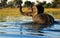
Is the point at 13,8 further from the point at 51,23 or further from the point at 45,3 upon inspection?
the point at 51,23

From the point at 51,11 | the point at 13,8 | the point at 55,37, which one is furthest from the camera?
the point at 51,11

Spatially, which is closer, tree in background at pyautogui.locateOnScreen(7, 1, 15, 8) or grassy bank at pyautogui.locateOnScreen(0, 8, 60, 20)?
tree in background at pyautogui.locateOnScreen(7, 1, 15, 8)

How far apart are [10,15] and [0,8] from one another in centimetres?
57

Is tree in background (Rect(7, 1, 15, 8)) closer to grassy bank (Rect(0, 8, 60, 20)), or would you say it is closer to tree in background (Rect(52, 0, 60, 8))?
grassy bank (Rect(0, 8, 60, 20))

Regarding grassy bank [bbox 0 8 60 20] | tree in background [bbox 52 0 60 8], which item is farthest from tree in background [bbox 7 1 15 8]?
tree in background [bbox 52 0 60 8]

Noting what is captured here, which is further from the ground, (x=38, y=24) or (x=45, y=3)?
(x=45, y=3)

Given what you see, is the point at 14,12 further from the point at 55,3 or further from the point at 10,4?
the point at 55,3

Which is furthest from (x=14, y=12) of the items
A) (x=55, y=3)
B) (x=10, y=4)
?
(x=55, y=3)

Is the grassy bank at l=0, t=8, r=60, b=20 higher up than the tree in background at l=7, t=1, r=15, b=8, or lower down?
lower down

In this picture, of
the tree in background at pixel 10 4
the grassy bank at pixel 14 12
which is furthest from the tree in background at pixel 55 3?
the tree in background at pixel 10 4

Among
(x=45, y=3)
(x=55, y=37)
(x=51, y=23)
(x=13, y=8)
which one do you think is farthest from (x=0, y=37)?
(x=45, y=3)

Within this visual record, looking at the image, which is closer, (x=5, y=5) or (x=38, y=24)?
(x=38, y=24)

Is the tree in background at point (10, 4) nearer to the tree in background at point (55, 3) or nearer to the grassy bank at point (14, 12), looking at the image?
the grassy bank at point (14, 12)

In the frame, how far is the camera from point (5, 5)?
25.3 feet
